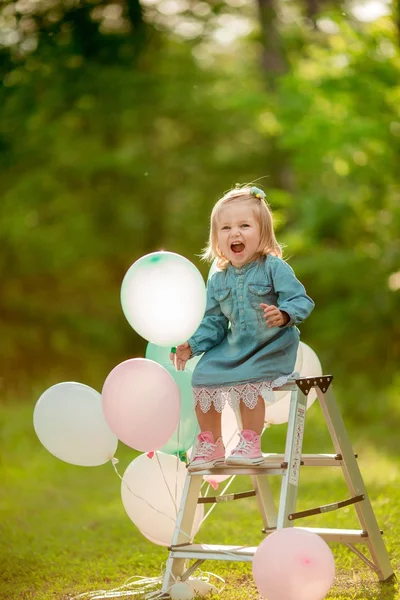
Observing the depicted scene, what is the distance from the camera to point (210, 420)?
11.3ft

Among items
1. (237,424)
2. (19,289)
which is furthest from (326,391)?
(19,289)

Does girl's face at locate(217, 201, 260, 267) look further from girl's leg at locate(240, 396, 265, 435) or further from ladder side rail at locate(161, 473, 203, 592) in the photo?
ladder side rail at locate(161, 473, 203, 592)

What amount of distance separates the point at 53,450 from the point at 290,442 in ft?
3.18

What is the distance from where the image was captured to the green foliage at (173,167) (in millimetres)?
11000

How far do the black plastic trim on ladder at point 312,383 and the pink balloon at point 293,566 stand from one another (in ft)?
1.82

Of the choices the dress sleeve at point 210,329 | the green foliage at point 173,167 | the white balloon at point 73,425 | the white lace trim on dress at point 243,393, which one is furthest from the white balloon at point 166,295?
the green foliage at point 173,167

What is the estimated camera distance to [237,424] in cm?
380

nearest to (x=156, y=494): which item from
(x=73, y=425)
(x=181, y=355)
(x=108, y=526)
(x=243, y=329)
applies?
(x=73, y=425)

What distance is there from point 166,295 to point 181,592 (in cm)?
106

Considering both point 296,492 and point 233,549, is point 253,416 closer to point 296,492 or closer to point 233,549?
point 296,492

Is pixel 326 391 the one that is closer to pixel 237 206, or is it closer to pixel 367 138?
pixel 237 206

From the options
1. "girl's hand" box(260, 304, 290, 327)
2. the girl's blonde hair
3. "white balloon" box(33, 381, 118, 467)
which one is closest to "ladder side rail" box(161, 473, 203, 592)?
"white balloon" box(33, 381, 118, 467)

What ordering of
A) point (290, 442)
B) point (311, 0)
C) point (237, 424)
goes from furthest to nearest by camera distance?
1. point (311, 0)
2. point (237, 424)
3. point (290, 442)

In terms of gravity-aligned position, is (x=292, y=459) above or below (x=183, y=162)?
below
